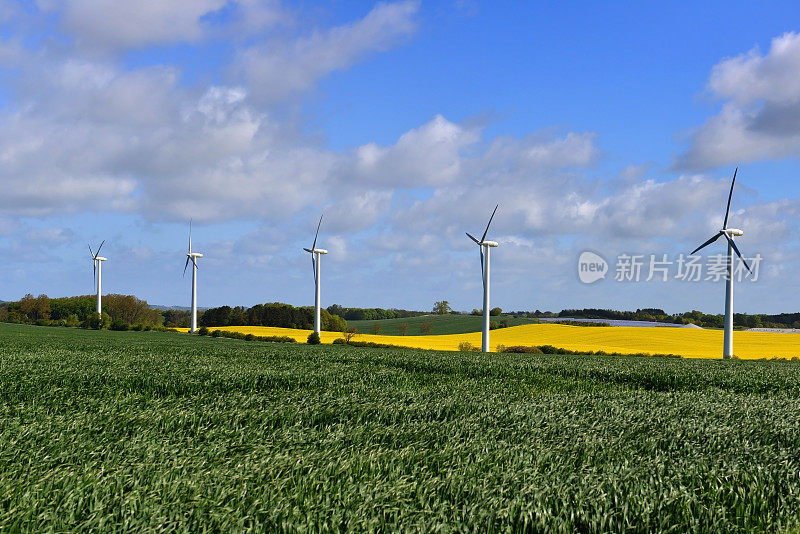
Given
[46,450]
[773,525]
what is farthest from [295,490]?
[773,525]

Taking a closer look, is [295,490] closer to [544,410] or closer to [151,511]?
[151,511]

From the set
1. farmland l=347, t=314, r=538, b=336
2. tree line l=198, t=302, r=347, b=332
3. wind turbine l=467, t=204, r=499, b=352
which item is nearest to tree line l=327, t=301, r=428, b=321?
farmland l=347, t=314, r=538, b=336

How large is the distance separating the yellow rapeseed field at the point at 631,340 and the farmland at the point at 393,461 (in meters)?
41.3

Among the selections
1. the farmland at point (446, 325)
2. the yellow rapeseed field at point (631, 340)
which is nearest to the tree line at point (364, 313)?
the farmland at point (446, 325)

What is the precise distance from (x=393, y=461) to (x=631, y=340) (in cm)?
5976

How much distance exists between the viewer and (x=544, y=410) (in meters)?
11.6

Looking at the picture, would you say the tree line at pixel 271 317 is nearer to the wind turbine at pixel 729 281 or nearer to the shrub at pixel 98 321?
the shrub at pixel 98 321

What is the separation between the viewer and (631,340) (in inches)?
2416

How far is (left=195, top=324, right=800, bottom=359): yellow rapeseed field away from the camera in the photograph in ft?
171

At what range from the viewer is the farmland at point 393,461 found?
5285mm

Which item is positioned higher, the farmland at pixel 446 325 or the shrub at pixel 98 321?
the shrub at pixel 98 321

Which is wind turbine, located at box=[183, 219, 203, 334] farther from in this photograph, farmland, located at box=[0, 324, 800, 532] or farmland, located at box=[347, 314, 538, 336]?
farmland, located at box=[0, 324, 800, 532]

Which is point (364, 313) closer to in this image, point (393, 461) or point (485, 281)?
point (485, 281)

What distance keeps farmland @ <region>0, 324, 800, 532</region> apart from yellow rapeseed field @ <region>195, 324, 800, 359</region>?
4134 centimetres
